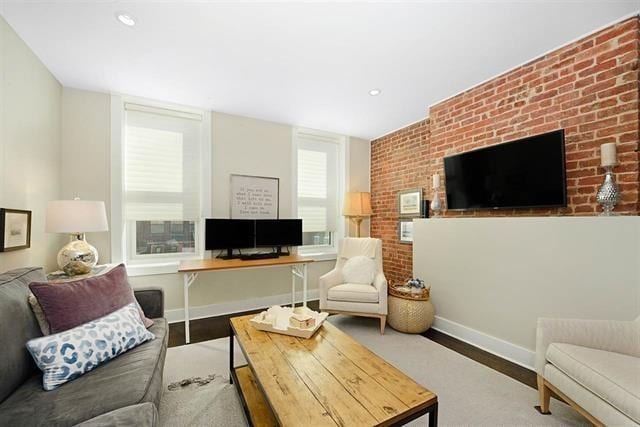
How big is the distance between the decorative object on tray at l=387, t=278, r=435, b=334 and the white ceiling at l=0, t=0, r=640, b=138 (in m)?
2.08

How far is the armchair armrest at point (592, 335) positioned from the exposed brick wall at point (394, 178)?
80.8 inches

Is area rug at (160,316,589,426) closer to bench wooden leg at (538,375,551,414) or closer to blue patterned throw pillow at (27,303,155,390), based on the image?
bench wooden leg at (538,375,551,414)

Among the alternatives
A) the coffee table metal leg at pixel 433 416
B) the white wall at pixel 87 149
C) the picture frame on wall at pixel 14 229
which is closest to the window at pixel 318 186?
the white wall at pixel 87 149

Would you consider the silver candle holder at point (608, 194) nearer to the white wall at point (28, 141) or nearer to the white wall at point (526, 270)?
the white wall at point (526, 270)

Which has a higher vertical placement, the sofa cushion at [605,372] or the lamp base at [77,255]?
the lamp base at [77,255]

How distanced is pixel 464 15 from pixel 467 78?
2.98 ft

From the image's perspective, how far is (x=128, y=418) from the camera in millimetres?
845

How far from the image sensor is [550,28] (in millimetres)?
1884

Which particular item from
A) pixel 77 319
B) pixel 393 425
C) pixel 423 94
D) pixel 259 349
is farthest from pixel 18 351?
pixel 423 94

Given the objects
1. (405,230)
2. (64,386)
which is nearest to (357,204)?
(405,230)

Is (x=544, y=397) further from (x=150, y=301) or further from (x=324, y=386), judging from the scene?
(x=150, y=301)

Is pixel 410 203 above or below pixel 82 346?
above

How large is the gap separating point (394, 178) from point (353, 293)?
1.97m

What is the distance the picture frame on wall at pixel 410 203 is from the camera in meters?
3.54
